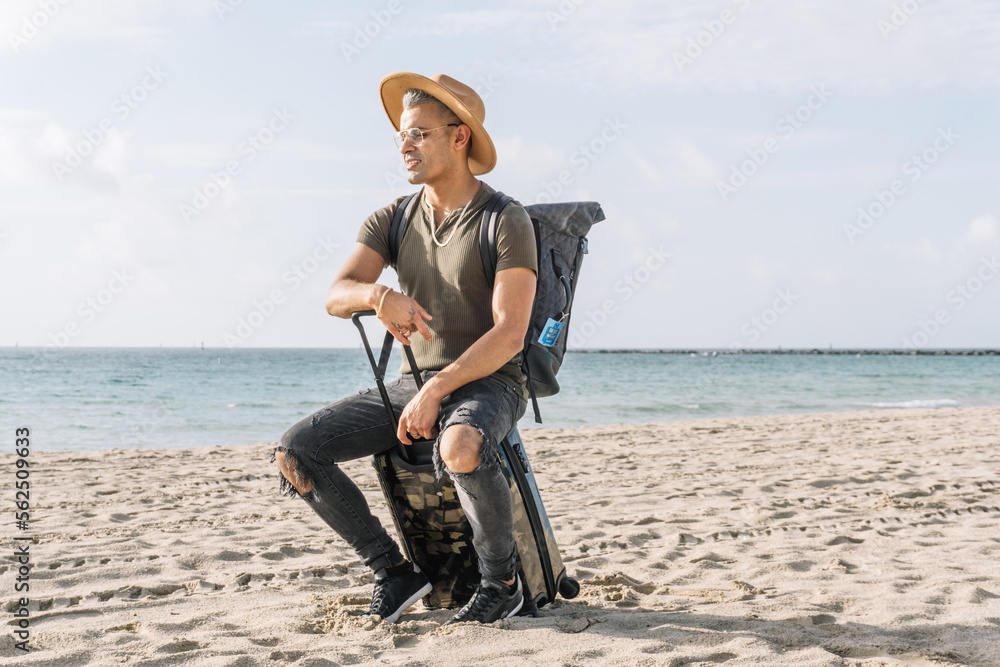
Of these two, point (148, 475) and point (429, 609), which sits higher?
point (148, 475)

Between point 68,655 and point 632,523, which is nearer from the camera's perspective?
point 68,655

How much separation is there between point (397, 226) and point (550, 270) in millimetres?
654

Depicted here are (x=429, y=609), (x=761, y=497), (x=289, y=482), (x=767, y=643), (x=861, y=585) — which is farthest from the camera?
(x=761, y=497)

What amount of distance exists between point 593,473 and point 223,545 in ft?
12.6

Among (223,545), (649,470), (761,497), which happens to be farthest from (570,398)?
(223,545)

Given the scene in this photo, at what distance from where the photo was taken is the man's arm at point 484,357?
2715mm

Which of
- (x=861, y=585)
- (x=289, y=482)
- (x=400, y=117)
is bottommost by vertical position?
(x=861, y=585)

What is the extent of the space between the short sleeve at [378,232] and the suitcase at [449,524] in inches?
12.6

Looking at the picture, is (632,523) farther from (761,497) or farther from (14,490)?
(14,490)

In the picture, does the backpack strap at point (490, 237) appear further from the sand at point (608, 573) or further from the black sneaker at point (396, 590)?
the sand at point (608, 573)

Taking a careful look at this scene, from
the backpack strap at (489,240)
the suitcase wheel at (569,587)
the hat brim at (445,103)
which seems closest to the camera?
the backpack strap at (489,240)

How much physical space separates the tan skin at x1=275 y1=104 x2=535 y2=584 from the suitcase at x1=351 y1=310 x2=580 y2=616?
144 mm

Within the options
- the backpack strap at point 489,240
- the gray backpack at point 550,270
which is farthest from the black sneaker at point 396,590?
the backpack strap at point 489,240

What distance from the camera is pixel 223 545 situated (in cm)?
435
